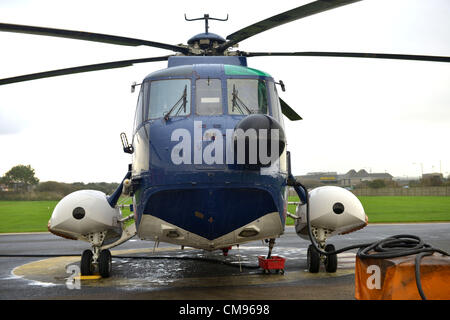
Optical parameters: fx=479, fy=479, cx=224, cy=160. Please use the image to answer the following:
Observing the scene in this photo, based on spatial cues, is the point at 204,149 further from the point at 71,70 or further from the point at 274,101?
the point at 71,70

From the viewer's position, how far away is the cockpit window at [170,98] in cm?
745

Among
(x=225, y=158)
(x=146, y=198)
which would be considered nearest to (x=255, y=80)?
(x=225, y=158)

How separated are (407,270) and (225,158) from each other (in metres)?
2.79

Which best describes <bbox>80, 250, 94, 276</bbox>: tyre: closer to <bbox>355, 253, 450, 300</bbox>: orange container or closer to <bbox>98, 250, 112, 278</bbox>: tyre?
<bbox>98, 250, 112, 278</bbox>: tyre

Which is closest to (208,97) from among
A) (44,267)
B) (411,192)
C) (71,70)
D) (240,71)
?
(240,71)

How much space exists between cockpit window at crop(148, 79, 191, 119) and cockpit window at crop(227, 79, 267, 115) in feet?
2.24

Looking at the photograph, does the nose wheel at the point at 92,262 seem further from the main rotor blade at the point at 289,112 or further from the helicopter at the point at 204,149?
the main rotor blade at the point at 289,112

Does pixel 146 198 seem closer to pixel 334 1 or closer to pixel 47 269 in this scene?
pixel 334 1

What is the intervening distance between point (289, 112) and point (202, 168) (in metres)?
5.27

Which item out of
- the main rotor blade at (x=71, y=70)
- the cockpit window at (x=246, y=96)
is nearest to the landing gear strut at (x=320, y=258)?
the cockpit window at (x=246, y=96)

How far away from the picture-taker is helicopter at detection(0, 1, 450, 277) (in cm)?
654

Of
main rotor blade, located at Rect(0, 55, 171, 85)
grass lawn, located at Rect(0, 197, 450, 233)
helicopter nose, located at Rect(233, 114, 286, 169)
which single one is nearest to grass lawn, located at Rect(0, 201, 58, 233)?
grass lawn, located at Rect(0, 197, 450, 233)

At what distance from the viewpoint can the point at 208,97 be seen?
7551mm

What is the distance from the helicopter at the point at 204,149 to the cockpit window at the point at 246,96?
18mm
